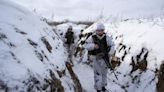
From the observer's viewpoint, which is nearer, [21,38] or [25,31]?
[21,38]

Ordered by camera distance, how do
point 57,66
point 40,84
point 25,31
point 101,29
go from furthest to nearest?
1. point 101,29
2. point 57,66
3. point 25,31
4. point 40,84

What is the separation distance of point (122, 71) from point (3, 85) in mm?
5922

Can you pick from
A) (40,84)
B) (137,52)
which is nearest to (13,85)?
(40,84)

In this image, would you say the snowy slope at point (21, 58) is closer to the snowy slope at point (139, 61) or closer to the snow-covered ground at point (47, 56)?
the snow-covered ground at point (47, 56)

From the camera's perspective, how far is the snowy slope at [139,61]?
7225 millimetres

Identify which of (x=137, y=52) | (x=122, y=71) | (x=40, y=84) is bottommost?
(x=122, y=71)

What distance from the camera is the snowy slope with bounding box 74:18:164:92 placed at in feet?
23.7

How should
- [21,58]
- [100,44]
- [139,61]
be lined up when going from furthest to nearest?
[139,61] < [100,44] < [21,58]

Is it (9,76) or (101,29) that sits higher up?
(9,76)

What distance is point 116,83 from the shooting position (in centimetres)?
856

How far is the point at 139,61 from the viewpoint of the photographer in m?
8.26

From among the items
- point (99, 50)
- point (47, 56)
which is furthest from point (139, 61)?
point (47, 56)

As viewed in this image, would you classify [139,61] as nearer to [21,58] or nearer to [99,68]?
[99,68]

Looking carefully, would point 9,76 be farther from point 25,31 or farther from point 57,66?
point 57,66
